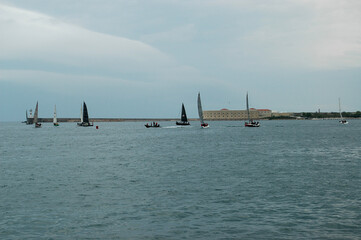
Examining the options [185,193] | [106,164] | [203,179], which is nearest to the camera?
[185,193]

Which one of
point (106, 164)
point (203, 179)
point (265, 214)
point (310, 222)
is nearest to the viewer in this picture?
point (310, 222)

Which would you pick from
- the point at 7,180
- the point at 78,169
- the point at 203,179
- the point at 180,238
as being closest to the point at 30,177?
the point at 7,180

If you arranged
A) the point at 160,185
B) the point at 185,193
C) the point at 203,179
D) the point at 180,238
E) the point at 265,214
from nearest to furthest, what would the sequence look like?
1. the point at 180,238
2. the point at 265,214
3. the point at 185,193
4. the point at 160,185
5. the point at 203,179

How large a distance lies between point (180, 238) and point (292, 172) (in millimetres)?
21591

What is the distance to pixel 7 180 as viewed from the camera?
110 ft

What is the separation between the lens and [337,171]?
36031 mm

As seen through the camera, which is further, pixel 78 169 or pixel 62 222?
pixel 78 169

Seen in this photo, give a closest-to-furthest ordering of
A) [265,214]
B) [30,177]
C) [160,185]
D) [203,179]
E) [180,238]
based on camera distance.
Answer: [180,238] → [265,214] → [160,185] → [203,179] → [30,177]

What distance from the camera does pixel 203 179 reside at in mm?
32406

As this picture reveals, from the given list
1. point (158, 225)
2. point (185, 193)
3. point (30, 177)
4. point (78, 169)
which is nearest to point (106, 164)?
point (78, 169)

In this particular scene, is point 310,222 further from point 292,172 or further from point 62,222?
point 292,172

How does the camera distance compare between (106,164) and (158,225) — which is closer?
(158,225)

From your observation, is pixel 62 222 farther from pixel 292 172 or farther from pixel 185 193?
pixel 292 172

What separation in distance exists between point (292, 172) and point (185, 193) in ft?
44.3
